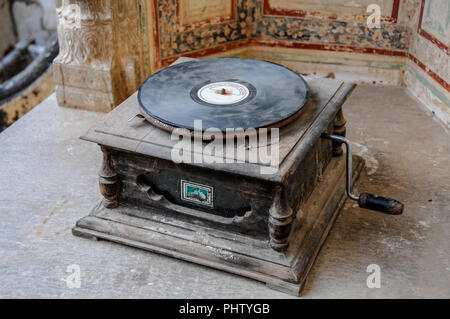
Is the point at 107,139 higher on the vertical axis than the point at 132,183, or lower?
higher

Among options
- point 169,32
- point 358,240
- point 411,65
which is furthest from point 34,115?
point 411,65

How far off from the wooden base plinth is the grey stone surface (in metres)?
0.05

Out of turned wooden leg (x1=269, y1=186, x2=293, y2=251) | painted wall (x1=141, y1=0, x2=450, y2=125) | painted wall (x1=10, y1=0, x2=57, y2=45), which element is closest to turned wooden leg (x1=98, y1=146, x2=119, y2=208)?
turned wooden leg (x1=269, y1=186, x2=293, y2=251)

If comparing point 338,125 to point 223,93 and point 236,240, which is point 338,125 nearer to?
point 223,93

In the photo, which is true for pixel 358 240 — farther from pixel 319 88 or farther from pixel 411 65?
pixel 411 65

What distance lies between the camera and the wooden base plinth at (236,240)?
221 centimetres

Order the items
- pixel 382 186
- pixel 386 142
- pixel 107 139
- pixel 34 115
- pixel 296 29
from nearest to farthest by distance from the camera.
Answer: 1. pixel 107 139
2. pixel 382 186
3. pixel 386 142
4. pixel 34 115
5. pixel 296 29

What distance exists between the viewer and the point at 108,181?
7.90ft

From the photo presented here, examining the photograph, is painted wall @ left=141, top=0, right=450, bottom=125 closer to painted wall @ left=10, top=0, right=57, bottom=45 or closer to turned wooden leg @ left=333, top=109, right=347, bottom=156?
turned wooden leg @ left=333, top=109, right=347, bottom=156

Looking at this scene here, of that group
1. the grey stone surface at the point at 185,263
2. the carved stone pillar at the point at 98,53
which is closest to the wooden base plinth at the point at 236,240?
the grey stone surface at the point at 185,263

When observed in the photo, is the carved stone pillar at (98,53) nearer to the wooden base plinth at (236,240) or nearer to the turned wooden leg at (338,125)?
the wooden base plinth at (236,240)

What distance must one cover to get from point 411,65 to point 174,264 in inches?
83.8

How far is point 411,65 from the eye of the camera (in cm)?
363

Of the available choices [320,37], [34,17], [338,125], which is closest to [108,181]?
[338,125]
